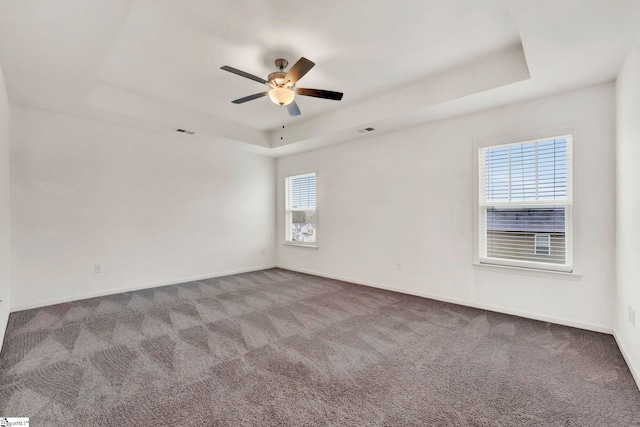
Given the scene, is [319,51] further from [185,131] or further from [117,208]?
[117,208]

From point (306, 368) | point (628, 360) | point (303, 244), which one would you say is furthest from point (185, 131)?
point (628, 360)

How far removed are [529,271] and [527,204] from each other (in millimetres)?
780

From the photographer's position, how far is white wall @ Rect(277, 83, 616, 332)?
3.08 m

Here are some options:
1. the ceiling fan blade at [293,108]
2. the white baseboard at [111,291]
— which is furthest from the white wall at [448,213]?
the ceiling fan blade at [293,108]

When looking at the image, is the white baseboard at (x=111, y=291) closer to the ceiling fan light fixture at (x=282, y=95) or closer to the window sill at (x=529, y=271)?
the ceiling fan light fixture at (x=282, y=95)

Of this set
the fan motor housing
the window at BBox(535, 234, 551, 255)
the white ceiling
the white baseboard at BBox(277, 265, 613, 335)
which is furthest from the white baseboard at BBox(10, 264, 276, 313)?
the window at BBox(535, 234, 551, 255)

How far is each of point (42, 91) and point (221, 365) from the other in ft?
11.8

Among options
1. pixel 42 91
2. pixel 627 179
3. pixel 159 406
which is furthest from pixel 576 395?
pixel 42 91

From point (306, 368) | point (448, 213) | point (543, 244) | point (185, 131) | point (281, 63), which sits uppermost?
point (281, 63)

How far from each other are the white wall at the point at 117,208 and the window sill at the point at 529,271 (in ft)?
14.5

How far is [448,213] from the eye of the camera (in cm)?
415

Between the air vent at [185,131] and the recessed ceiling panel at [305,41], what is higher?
the recessed ceiling panel at [305,41]

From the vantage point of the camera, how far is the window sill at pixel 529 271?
10.6 ft

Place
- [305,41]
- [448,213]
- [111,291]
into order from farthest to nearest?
[111,291] → [448,213] → [305,41]
